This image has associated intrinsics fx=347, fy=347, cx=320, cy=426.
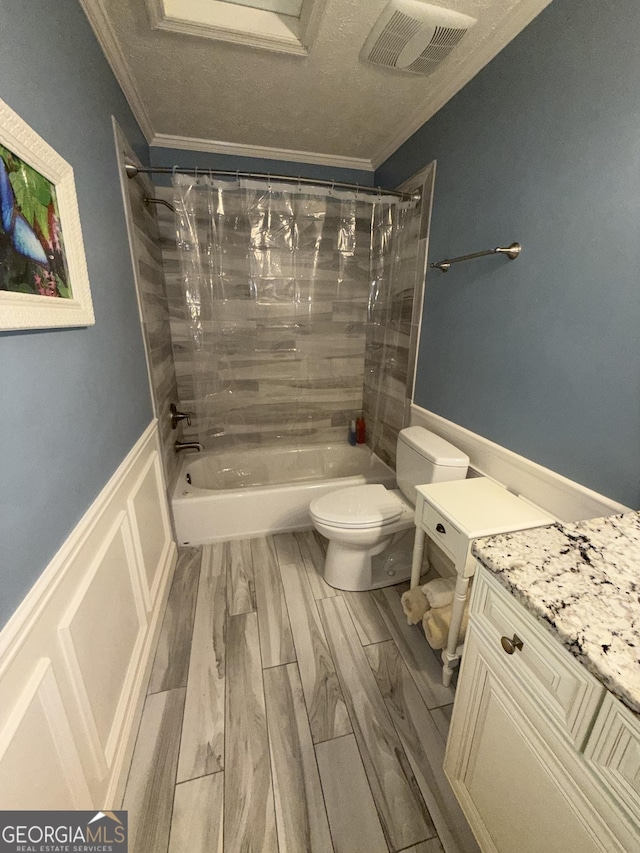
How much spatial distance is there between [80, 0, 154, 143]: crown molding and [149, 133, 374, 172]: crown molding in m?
0.18

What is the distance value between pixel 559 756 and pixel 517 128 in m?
1.79

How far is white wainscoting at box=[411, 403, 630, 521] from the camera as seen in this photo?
3.59 feet

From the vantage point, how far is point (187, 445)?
226 cm

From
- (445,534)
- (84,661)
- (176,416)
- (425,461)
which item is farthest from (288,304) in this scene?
(84,661)

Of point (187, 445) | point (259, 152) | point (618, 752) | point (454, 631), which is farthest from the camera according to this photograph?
point (187, 445)

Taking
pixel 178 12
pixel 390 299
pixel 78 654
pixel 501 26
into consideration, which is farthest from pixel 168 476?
pixel 501 26

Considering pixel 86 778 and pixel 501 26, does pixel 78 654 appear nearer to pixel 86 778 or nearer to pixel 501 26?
pixel 86 778

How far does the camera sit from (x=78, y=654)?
2.74ft

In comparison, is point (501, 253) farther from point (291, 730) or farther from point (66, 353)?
point (291, 730)

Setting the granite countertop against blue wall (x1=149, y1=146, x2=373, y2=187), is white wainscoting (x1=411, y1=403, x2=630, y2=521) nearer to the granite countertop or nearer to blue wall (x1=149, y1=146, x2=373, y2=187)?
the granite countertop

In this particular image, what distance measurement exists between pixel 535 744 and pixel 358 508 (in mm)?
1047

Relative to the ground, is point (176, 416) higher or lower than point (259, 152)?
lower

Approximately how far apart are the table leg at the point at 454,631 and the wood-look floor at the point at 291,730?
80 millimetres

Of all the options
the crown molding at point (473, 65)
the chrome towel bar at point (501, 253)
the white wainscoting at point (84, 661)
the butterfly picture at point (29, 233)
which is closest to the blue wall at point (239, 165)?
the crown molding at point (473, 65)
